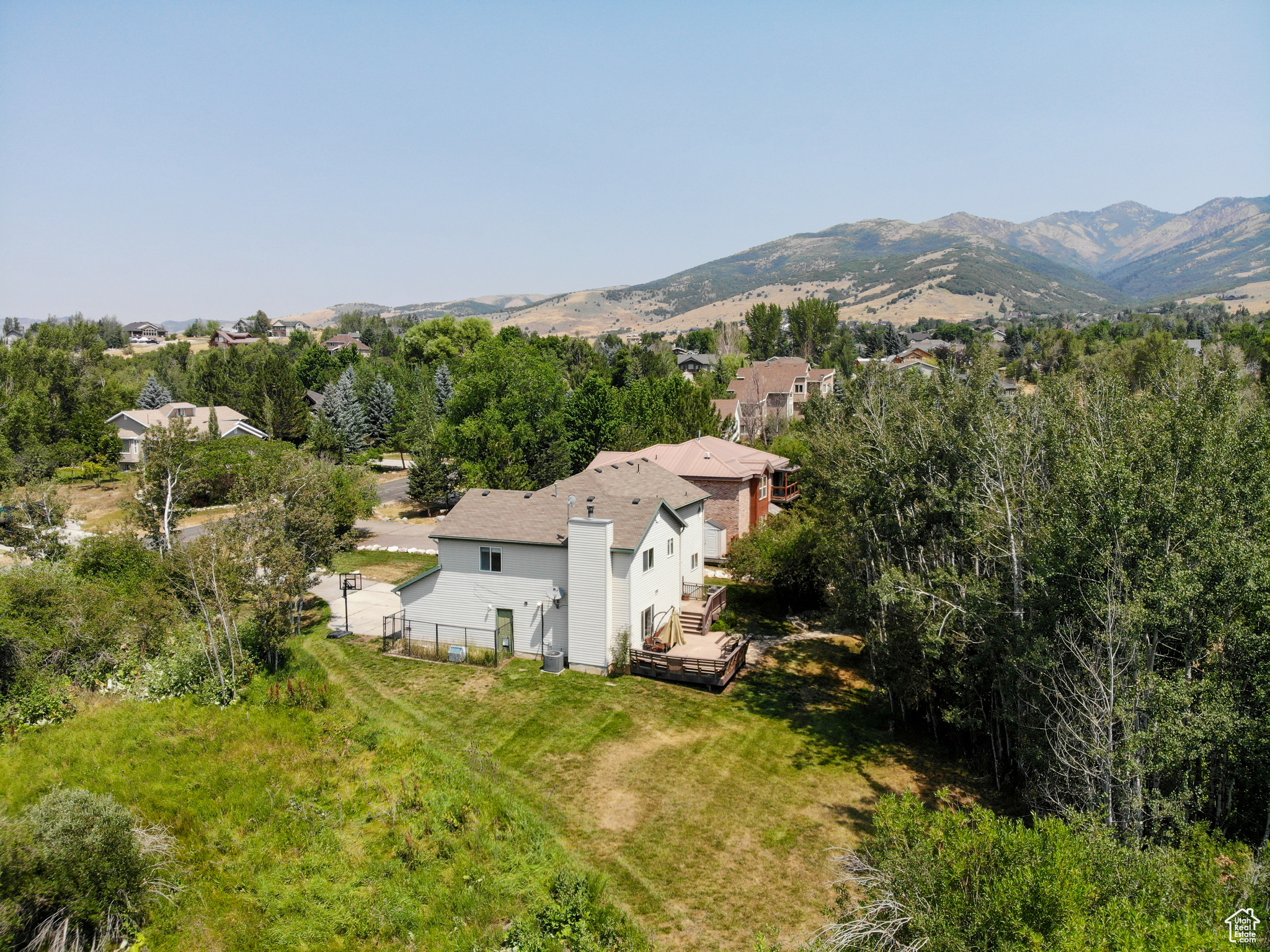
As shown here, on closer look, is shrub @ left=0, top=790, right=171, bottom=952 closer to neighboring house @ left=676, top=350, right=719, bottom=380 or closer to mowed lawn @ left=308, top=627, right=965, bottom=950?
mowed lawn @ left=308, top=627, right=965, bottom=950

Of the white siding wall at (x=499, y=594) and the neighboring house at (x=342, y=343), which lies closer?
the white siding wall at (x=499, y=594)

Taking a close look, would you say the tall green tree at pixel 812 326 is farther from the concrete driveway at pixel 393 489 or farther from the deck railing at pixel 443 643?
the deck railing at pixel 443 643

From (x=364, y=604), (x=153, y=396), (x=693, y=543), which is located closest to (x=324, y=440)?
(x=153, y=396)

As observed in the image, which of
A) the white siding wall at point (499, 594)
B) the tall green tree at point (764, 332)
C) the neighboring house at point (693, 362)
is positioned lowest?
the white siding wall at point (499, 594)

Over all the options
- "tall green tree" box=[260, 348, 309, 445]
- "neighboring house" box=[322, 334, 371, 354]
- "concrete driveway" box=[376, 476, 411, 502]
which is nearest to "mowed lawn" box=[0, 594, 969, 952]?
"concrete driveway" box=[376, 476, 411, 502]

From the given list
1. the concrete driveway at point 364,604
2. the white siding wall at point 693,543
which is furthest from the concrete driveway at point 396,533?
the white siding wall at point 693,543

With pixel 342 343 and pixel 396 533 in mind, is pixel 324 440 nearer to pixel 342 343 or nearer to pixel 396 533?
pixel 396 533
